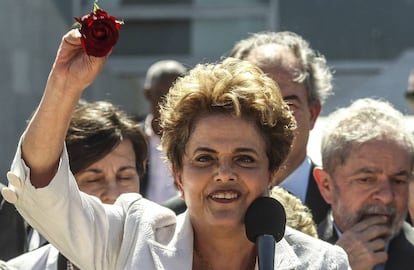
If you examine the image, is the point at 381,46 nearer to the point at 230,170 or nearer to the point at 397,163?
the point at 397,163

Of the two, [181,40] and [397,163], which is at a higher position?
[397,163]

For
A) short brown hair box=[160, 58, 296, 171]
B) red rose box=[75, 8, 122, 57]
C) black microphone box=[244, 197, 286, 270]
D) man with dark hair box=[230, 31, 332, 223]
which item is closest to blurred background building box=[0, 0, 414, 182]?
man with dark hair box=[230, 31, 332, 223]

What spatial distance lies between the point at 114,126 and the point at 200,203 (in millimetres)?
1608

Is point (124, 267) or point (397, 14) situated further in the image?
point (397, 14)

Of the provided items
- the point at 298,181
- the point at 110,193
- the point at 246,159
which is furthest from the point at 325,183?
the point at 246,159

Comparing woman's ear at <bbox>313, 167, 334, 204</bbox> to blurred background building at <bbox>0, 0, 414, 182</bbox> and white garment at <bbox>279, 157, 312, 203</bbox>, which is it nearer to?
white garment at <bbox>279, 157, 312, 203</bbox>

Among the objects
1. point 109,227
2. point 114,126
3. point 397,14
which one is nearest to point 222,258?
point 109,227

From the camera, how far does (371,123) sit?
4590 mm

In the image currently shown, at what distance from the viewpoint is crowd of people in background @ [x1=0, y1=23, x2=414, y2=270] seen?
3.09 metres

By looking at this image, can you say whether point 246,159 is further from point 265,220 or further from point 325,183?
point 325,183

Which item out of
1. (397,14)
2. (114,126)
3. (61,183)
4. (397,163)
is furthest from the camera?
(397,14)

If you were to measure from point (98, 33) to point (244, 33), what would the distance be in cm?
1689

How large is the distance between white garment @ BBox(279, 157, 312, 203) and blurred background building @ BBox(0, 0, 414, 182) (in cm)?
1281

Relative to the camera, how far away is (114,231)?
3326mm
